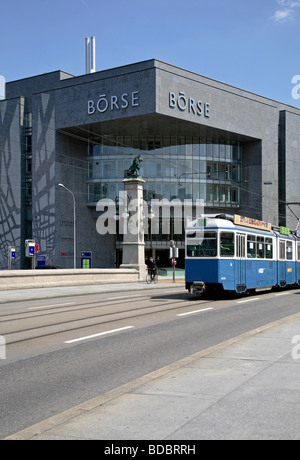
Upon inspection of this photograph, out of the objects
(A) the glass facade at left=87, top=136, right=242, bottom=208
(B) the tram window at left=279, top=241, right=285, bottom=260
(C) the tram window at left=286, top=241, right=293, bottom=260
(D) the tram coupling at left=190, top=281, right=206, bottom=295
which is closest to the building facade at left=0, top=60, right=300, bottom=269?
(A) the glass facade at left=87, top=136, right=242, bottom=208

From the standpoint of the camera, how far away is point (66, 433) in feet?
16.3

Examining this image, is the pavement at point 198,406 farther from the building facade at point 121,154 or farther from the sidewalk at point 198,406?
the building facade at point 121,154

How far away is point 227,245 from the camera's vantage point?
21344mm

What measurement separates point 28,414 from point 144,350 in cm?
413

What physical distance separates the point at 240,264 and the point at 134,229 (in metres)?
18.1

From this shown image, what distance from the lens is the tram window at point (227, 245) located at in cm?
2125

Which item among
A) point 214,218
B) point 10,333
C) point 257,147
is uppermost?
point 257,147

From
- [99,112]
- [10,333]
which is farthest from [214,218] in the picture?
[99,112]

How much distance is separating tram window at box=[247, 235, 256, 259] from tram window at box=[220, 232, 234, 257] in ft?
4.94

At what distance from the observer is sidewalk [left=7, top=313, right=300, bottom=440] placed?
4.89 m

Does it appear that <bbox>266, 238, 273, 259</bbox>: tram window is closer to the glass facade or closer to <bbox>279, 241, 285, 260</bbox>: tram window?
<bbox>279, 241, 285, 260</bbox>: tram window

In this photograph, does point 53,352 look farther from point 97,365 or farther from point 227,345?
point 227,345

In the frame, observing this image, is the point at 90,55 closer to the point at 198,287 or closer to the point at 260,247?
the point at 260,247

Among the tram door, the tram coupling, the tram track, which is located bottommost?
the tram track
